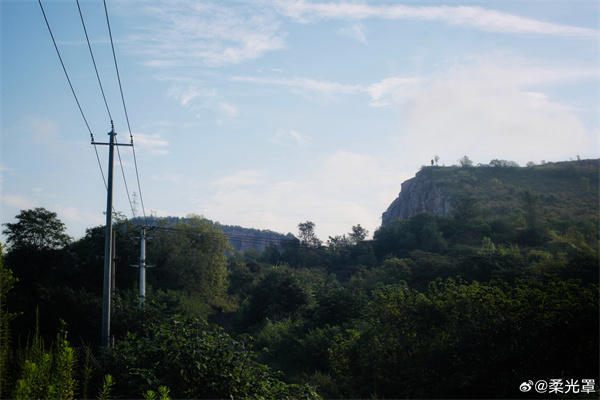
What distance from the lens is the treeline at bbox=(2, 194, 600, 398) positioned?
6402 millimetres

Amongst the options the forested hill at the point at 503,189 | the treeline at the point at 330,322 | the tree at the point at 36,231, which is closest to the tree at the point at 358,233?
the forested hill at the point at 503,189

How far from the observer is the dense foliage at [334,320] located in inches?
246

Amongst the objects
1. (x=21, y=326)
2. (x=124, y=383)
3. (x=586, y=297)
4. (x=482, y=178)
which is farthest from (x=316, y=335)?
(x=482, y=178)

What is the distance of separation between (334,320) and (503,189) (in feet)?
180

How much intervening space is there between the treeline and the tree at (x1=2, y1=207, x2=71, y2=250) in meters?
0.07

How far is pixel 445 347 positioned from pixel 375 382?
6.87ft

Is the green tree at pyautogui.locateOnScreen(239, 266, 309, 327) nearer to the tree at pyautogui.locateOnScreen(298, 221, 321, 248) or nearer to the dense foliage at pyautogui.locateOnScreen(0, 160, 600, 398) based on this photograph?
the dense foliage at pyautogui.locateOnScreen(0, 160, 600, 398)

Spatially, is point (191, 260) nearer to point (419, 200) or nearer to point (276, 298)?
point (276, 298)

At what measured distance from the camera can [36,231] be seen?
30.3 metres

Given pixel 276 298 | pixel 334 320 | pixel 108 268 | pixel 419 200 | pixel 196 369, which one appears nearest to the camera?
pixel 196 369

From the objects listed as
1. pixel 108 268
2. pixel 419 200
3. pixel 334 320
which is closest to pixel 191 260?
pixel 334 320

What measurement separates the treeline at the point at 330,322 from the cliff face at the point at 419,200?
2940cm

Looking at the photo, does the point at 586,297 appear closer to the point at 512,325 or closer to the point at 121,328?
the point at 512,325

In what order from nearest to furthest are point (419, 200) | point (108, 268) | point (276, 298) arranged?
point (108, 268) < point (276, 298) < point (419, 200)
